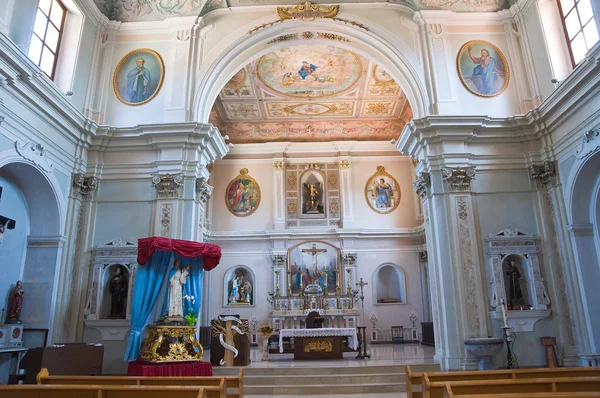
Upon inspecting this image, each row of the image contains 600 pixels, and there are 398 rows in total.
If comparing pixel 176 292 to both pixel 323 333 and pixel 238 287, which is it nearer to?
pixel 323 333

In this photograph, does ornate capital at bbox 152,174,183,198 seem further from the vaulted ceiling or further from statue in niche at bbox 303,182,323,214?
statue in niche at bbox 303,182,323,214

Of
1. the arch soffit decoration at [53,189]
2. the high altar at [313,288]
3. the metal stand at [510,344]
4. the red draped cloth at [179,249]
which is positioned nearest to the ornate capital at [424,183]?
the metal stand at [510,344]

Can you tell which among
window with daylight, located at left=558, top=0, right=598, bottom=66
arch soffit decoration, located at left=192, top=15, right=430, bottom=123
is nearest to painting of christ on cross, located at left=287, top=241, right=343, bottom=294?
arch soffit decoration, located at left=192, top=15, right=430, bottom=123

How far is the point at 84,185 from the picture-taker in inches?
420

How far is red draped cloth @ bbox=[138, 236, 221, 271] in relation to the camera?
27.1 feet

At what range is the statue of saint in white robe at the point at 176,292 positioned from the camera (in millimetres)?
8273

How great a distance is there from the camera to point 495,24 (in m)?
11.8

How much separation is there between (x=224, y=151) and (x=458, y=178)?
616 cm

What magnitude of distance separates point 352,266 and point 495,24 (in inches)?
380

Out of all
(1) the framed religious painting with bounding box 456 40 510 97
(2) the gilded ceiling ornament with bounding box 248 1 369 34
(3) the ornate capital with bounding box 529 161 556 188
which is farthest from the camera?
(2) the gilded ceiling ornament with bounding box 248 1 369 34

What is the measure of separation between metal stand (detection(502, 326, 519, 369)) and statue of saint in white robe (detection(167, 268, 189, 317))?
6396 millimetres

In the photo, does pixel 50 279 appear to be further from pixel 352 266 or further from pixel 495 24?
pixel 495 24

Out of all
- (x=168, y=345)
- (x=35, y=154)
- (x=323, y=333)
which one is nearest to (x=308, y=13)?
(x=35, y=154)

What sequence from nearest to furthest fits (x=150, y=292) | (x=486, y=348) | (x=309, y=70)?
(x=150, y=292)
(x=486, y=348)
(x=309, y=70)
